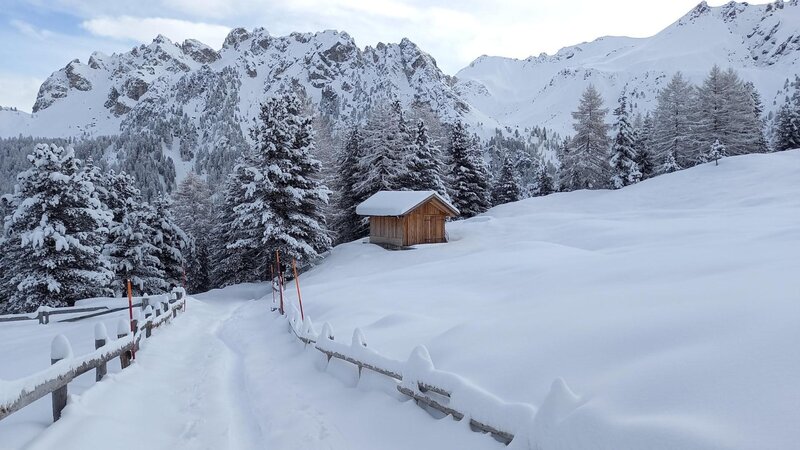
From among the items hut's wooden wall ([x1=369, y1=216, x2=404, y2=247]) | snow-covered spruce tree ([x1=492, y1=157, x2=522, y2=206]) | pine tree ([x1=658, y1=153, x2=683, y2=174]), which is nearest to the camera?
hut's wooden wall ([x1=369, y1=216, x2=404, y2=247])

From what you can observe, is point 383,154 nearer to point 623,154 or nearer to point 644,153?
point 623,154

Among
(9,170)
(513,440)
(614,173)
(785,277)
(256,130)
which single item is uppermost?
(9,170)

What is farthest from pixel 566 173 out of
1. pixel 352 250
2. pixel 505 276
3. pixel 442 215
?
pixel 505 276

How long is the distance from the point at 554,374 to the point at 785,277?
3758 mm

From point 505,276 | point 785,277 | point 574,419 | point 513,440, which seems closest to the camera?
point 574,419

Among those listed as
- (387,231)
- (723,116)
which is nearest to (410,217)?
(387,231)

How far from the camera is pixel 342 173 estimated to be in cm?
4072

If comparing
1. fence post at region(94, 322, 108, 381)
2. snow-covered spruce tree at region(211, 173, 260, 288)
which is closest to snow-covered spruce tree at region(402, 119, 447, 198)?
snow-covered spruce tree at region(211, 173, 260, 288)

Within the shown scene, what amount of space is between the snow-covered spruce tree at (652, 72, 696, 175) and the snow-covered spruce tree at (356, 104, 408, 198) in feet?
100

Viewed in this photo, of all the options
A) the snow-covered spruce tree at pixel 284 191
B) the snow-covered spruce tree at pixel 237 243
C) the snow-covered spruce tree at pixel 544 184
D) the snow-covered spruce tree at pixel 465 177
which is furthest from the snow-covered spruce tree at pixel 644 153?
the snow-covered spruce tree at pixel 237 243

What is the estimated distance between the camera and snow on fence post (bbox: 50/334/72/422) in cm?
504

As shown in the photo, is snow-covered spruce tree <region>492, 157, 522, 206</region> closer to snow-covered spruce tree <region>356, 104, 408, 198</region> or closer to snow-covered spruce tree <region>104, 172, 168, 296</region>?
snow-covered spruce tree <region>356, 104, 408, 198</region>

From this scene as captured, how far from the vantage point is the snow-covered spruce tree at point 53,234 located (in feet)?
70.5

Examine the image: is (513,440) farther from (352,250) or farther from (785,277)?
(352,250)
